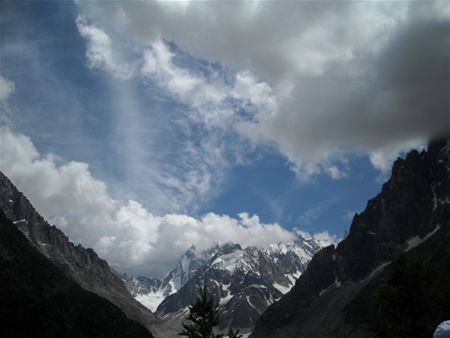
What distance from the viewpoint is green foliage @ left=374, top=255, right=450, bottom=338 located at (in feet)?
103

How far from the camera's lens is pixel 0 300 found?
16338cm

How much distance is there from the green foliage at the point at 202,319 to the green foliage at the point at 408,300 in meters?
11.6

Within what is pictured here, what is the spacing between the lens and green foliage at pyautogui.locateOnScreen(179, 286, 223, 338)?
3462 cm

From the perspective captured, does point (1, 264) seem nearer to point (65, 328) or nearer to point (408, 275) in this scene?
point (65, 328)

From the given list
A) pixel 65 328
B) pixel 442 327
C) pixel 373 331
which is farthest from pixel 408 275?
pixel 65 328

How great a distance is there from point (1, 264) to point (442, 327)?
688 feet

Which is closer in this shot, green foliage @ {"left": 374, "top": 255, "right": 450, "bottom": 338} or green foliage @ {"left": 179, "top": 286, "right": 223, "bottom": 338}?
green foliage @ {"left": 374, "top": 255, "right": 450, "bottom": 338}

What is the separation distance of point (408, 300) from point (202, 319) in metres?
14.6

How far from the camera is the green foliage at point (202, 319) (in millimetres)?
34625

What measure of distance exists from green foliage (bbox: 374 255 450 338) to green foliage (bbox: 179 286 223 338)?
1160 centimetres

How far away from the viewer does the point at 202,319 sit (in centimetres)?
3528

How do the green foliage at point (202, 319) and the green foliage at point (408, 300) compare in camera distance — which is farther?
the green foliage at point (202, 319)

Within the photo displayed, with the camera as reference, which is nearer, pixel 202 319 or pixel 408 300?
pixel 408 300

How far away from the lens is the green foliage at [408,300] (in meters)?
31.3
